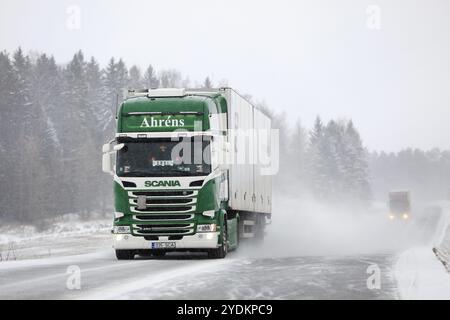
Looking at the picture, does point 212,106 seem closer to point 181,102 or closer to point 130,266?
point 181,102

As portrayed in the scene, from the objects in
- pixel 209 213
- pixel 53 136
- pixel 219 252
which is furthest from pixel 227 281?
pixel 53 136

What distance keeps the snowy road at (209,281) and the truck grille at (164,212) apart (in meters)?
2.11

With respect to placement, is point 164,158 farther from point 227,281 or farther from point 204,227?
point 227,281

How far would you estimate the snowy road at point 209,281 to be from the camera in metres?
11.1

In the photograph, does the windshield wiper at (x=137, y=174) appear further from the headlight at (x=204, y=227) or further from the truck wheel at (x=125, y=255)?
the truck wheel at (x=125, y=255)

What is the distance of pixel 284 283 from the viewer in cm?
1263

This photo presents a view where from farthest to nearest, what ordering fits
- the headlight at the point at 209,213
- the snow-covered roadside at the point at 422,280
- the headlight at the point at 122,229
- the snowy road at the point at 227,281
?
the headlight at the point at 122,229, the headlight at the point at 209,213, the snowy road at the point at 227,281, the snow-covered roadside at the point at 422,280

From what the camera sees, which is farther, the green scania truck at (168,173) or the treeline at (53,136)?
the treeline at (53,136)

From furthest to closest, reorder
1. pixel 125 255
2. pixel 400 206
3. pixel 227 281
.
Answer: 1. pixel 400 206
2. pixel 125 255
3. pixel 227 281

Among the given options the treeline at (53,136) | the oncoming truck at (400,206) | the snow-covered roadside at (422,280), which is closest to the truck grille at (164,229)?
the snow-covered roadside at (422,280)

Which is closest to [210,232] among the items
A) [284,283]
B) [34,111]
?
[284,283]

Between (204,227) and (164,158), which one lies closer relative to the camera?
(164,158)

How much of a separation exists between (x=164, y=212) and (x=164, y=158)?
1.37 metres

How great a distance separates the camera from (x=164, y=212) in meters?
19.8
